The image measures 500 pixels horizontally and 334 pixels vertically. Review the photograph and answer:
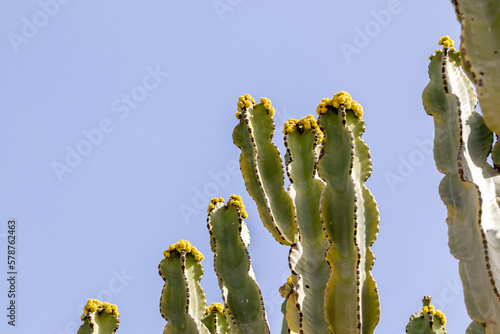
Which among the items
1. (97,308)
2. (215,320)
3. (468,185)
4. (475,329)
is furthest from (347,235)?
(97,308)

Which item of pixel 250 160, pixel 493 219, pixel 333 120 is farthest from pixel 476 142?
pixel 250 160

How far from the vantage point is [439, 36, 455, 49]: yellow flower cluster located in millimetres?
4406

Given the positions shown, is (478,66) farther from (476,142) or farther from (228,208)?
(228,208)

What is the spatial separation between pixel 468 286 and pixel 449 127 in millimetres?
1071

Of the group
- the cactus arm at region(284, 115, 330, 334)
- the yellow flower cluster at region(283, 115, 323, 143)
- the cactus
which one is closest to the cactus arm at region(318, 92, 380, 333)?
the cactus

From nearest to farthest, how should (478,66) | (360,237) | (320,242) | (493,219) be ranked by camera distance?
(478,66)
(493,219)
(360,237)
(320,242)

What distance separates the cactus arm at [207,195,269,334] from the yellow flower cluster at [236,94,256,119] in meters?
0.71

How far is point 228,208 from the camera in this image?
4680 mm

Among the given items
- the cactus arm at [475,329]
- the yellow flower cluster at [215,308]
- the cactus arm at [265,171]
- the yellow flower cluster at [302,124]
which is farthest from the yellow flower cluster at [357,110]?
the yellow flower cluster at [215,308]

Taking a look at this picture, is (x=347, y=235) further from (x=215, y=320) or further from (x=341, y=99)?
(x=215, y=320)

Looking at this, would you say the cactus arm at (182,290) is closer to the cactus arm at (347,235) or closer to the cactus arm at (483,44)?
the cactus arm at (347,235)

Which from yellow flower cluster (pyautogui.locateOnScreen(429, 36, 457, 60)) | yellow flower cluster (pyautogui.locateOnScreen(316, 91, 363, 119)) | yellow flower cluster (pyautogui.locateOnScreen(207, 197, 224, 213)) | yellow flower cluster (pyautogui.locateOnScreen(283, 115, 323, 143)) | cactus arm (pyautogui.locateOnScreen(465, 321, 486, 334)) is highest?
yellow flower cluster (pyautogui.locateOnScreen(429, 36, 457, 60))

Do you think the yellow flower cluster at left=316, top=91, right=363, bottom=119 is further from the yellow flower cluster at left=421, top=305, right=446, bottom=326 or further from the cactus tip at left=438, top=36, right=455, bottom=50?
Result: the yellow flower cluster at left=421, top=305, right=446, bottom=326

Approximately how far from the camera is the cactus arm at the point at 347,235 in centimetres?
388
